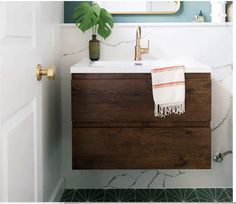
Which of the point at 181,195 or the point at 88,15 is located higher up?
the point at 88,15

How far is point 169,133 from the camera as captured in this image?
2.15 m

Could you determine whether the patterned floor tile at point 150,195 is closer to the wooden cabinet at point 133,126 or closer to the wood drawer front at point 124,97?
the wooden cabinet at point 133,126

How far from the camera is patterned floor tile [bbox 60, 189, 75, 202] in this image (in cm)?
250

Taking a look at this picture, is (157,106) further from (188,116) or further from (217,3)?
(217,3)

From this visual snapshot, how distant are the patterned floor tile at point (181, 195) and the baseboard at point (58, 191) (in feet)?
2.15

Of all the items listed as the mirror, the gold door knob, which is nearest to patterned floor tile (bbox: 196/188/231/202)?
the mirror

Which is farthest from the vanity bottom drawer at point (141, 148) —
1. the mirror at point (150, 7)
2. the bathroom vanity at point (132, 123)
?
the mirror at point (150, 7)

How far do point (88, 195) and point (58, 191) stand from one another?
215mm

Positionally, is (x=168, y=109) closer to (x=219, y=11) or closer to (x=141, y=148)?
(x=141, y=148)

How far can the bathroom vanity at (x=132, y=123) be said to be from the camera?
2.12 metres

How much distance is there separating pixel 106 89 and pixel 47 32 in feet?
1.38

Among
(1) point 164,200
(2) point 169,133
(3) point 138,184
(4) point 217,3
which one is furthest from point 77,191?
(4) point 217,3

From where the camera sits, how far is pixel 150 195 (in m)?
2.56

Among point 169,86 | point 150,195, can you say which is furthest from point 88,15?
point 150,195
